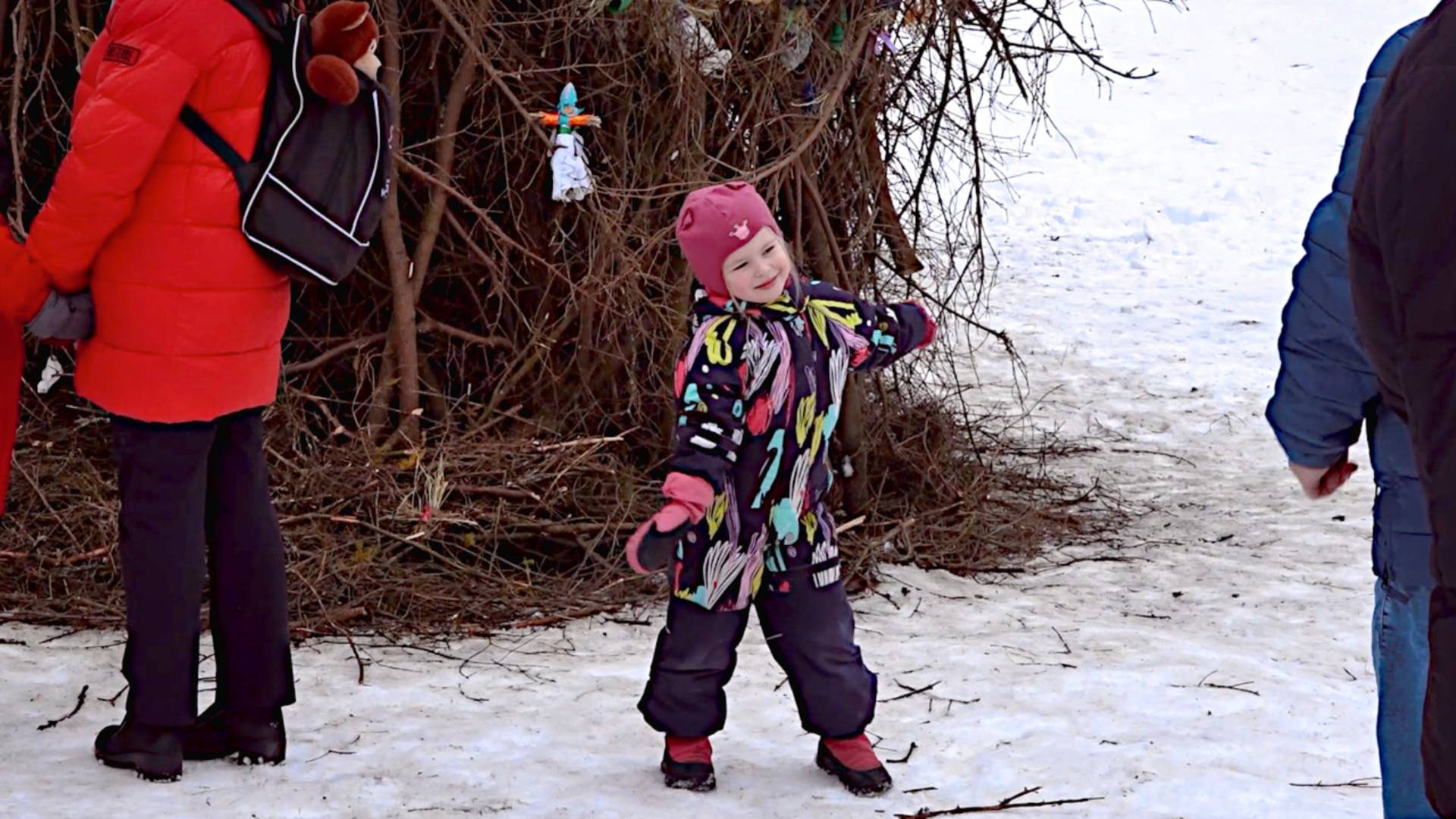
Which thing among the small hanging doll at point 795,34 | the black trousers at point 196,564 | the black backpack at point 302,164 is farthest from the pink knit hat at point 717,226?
the small hanging doll at point 795,34

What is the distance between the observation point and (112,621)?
14.8ft

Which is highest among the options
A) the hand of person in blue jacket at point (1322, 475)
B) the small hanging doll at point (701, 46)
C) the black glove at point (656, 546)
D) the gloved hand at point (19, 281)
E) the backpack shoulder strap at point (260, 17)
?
the small hanging doll at point (701, 46)

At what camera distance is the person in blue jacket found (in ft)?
7.52

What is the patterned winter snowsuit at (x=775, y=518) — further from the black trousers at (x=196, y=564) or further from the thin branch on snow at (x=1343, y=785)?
the thin branch on snow at (x=1343, y=785)

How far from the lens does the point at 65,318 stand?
313 centimetres

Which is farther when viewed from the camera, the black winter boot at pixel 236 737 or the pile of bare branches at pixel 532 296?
the pile of bare branches at pixel 532 296

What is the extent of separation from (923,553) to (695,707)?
226 centimetres

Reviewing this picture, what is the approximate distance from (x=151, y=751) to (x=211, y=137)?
49.1 inches

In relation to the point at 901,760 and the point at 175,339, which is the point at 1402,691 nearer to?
the point at 901,760

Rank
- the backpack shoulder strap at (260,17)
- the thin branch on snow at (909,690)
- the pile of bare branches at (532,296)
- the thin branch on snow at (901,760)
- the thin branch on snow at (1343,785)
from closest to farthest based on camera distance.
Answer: the backpack shoulder strap at (260,17), the thin branch on snow at (1343,785), the thin branch on snow at (901,760), the thin branch on snow at (909,690), the pile of bare branches at (532,296)

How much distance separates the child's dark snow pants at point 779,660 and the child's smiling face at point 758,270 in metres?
0.60

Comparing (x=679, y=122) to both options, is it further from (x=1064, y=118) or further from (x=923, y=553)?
(x=1064, y=118)

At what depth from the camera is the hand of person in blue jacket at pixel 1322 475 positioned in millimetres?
2508

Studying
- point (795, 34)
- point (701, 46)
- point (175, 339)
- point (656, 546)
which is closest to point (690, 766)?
point (656, 546)
